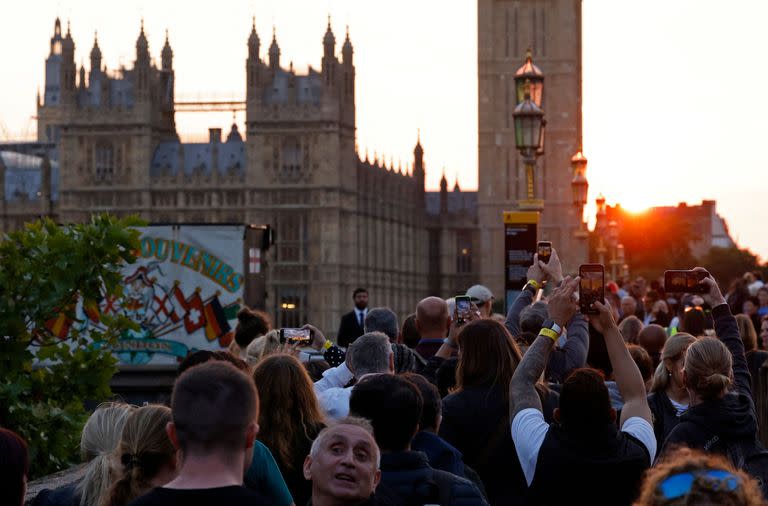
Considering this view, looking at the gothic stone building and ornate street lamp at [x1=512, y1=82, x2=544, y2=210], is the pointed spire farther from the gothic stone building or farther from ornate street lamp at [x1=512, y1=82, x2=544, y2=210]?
ornate street lamp at [x1=512, y1=82, x2=544, y2=210]

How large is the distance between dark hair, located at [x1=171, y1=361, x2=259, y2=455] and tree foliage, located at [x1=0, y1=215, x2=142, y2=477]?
5569 millimetres

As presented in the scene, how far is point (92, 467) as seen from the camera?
4.74m

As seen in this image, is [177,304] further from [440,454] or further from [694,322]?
[440,454]

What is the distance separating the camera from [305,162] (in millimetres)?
68188

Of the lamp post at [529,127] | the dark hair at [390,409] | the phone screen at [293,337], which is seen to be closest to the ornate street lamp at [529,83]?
the lamp post at [529,127]

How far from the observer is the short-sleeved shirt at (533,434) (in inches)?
212

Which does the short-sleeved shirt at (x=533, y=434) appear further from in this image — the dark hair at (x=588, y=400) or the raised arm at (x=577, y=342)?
the raised arm at (x=577, y=342)

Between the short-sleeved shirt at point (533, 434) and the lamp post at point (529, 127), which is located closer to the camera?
the short-sleeved shirt at point (533, 434)

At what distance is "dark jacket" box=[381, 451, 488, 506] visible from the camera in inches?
191

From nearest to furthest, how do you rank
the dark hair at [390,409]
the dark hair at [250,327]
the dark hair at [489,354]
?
the dark hair at [390,409] → the dark hair at [489,354] → the dark hair at [250,327]

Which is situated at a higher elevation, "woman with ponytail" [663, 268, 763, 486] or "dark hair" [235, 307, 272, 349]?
"dark hair" [235, 307, 272, 349]

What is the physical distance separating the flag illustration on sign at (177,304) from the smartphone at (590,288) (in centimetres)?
1488

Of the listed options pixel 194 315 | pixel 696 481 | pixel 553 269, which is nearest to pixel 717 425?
pixel 553 269

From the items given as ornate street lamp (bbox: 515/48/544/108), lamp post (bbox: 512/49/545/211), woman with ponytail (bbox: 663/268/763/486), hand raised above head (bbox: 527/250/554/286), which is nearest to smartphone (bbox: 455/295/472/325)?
hand raised above head (bbox: 527/250/554/286)
